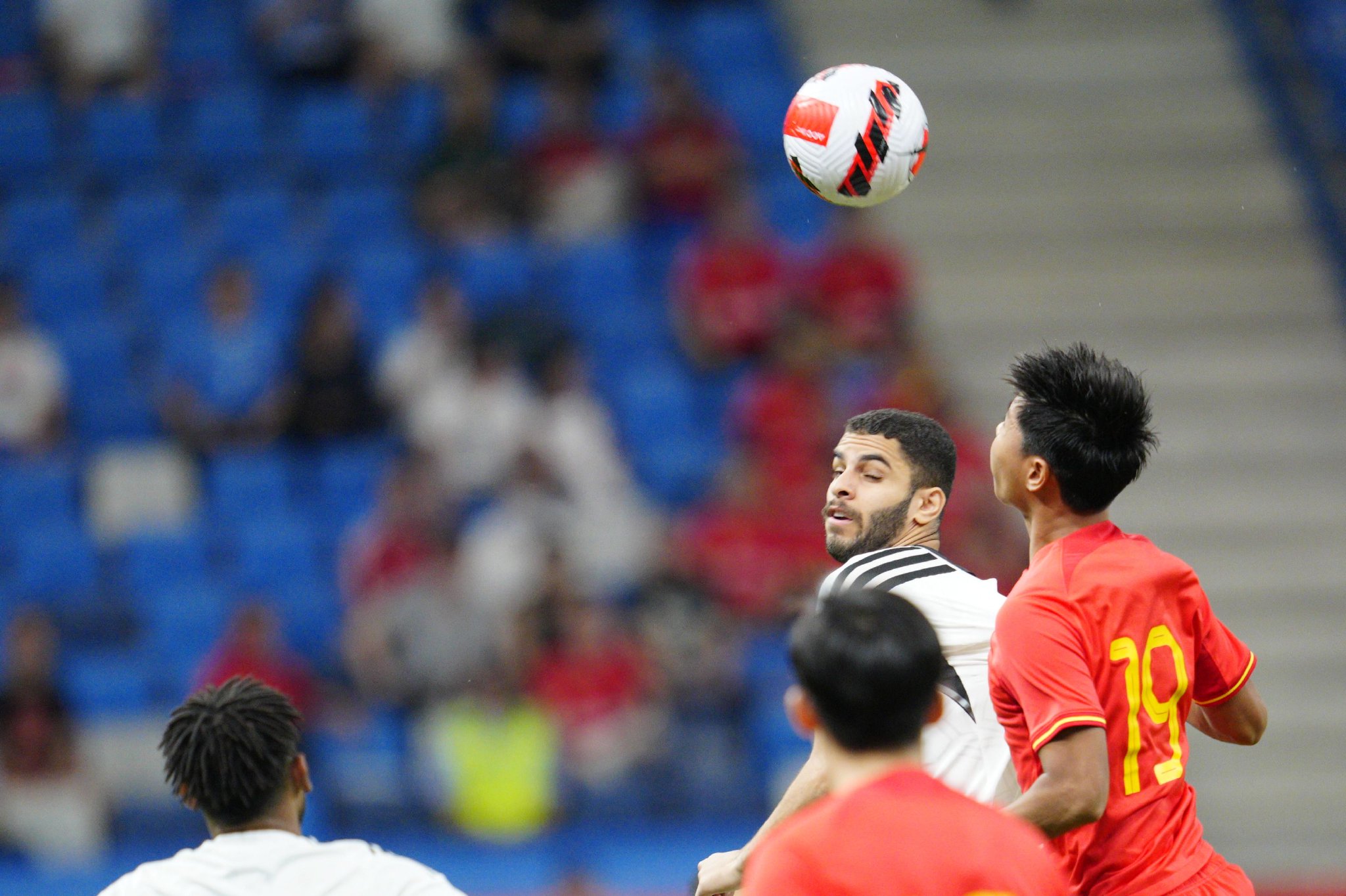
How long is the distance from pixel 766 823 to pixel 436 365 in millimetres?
6476

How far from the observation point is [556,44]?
35.9 ft

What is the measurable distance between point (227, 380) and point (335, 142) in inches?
81.1

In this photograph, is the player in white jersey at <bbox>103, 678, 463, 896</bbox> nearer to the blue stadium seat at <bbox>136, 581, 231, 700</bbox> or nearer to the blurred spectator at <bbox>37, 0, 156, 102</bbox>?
the blue stadium seat at <bbox>136, 581, 231, 700</bbox>

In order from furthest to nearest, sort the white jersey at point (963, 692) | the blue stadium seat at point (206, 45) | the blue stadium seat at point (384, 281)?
1. the blue stadium seat at point (206, 45)
2. the blue stadium seat at point (384, 281)
3. the white jersey at point (963, 692)

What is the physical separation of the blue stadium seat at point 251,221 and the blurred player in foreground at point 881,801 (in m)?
8.68

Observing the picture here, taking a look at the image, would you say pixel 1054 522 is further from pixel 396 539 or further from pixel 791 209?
pixel 791 209

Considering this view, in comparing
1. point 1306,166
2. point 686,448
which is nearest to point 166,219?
point 686,448

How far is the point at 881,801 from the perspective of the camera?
2.24 meters

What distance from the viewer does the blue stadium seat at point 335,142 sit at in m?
10.8

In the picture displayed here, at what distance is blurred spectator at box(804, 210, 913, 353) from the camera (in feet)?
31.2

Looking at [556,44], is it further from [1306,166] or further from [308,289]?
[1306,166]

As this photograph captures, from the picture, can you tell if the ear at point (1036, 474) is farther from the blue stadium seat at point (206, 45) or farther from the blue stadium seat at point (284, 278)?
the blue stadium seat at point (206, 45)

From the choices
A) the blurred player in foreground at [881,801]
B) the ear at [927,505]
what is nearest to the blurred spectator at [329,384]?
the ear at [927,505]

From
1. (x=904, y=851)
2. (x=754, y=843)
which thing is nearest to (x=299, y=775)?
(x=754, y=843)
